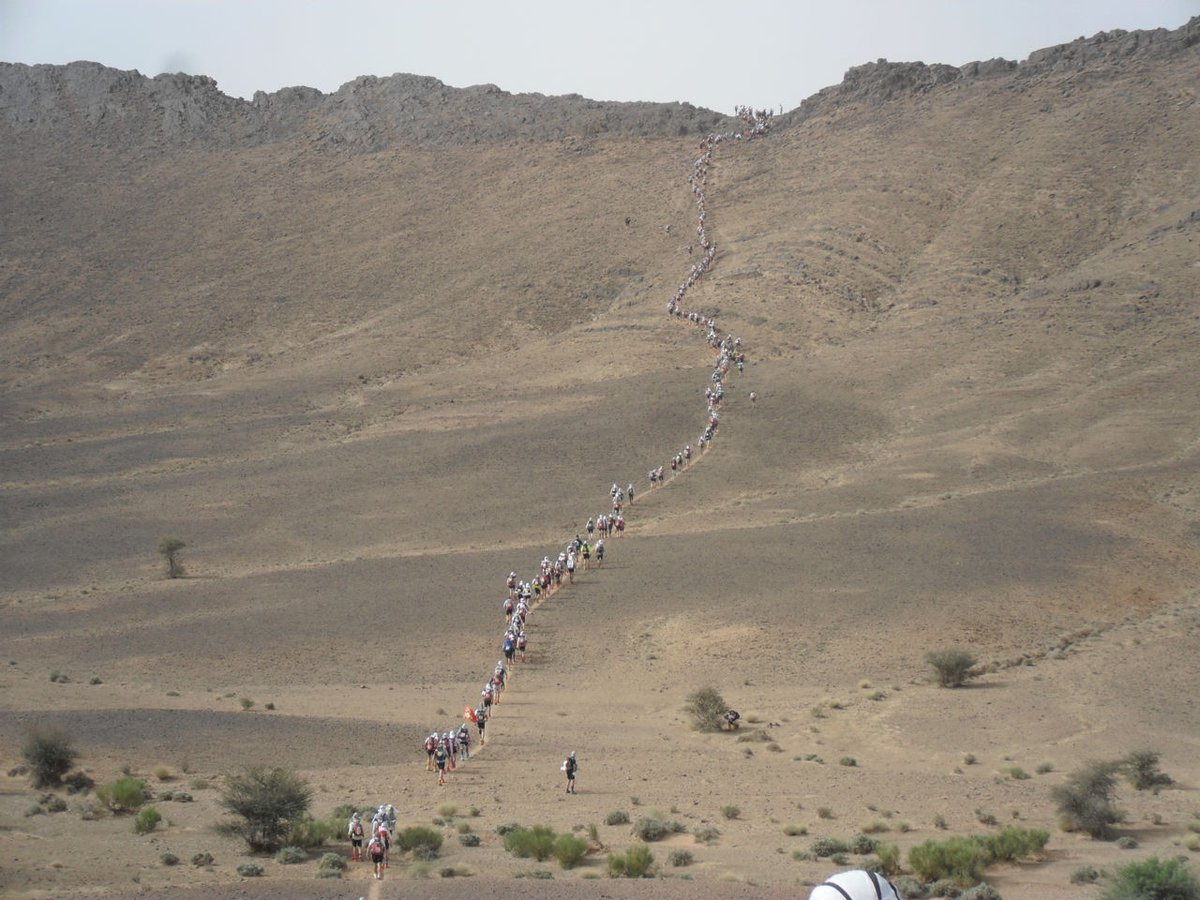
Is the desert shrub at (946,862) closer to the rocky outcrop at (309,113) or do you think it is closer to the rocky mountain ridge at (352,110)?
the rocky mountain ridge at (352,110)

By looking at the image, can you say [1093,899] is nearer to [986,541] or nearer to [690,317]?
[986,541]

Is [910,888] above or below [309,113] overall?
below

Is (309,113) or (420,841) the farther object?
(309,113)

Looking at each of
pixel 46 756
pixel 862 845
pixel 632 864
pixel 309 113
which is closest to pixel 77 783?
pixel 46 756

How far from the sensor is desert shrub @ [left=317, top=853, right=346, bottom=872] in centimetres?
2091

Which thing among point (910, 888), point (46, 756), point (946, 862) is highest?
point (46, 756)

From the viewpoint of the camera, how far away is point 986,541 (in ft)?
158

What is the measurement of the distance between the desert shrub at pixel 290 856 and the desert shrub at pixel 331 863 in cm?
41

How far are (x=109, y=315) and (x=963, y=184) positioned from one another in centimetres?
5734

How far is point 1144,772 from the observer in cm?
2708

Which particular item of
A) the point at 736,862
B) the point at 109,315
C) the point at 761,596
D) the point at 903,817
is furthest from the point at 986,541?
the point at 109,315

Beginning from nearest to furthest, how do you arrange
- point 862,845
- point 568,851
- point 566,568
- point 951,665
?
point 568,851
point 862,845
point 951,665
point 566,568

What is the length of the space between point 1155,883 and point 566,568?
31327 millimetres

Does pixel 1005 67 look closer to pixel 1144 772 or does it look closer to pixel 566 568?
pixel 566 568
